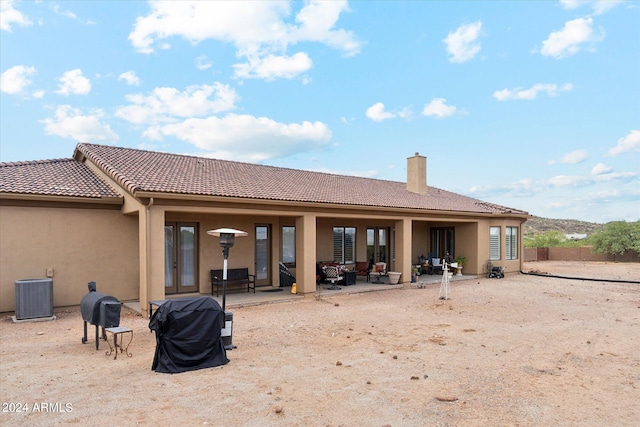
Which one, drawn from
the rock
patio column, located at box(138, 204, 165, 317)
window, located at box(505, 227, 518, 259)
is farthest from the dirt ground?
window, located at box(505, 227, 518, 259)

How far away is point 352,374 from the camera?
19.5 ft

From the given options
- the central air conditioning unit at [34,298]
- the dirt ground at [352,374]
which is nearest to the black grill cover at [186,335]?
the dirt ground at [352,374]

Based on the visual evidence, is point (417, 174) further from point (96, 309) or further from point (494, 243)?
point (96, 309)

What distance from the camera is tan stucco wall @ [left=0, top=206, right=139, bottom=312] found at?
10.1 m

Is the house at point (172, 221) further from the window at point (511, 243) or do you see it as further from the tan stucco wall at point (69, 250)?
the window at point (511, 243)

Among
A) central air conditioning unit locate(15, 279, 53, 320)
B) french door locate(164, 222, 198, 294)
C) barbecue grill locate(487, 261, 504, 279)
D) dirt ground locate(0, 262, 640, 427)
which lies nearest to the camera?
dirt ground locate(0, 262, 640, 427)

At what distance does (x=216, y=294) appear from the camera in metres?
12.9

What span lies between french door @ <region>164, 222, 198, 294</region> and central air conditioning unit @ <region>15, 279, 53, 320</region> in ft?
9.93

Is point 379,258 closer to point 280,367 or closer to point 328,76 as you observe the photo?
point 328,76

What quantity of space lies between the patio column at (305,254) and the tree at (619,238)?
2764 cm

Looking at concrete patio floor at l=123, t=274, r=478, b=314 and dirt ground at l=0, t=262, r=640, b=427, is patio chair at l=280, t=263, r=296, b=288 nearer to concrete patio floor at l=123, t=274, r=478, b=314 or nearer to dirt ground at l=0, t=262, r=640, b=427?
concrete patio floor at l=123, t=274, r=478, b=314

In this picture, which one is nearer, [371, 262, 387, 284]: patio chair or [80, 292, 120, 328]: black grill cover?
[80, 292, 120, 328]: black grill cover

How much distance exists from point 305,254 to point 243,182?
3214mm

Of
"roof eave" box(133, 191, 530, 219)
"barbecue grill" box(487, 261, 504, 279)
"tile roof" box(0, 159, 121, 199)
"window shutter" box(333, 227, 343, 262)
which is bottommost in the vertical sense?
"barbecue grill" box(487, 261, 504, 279)
